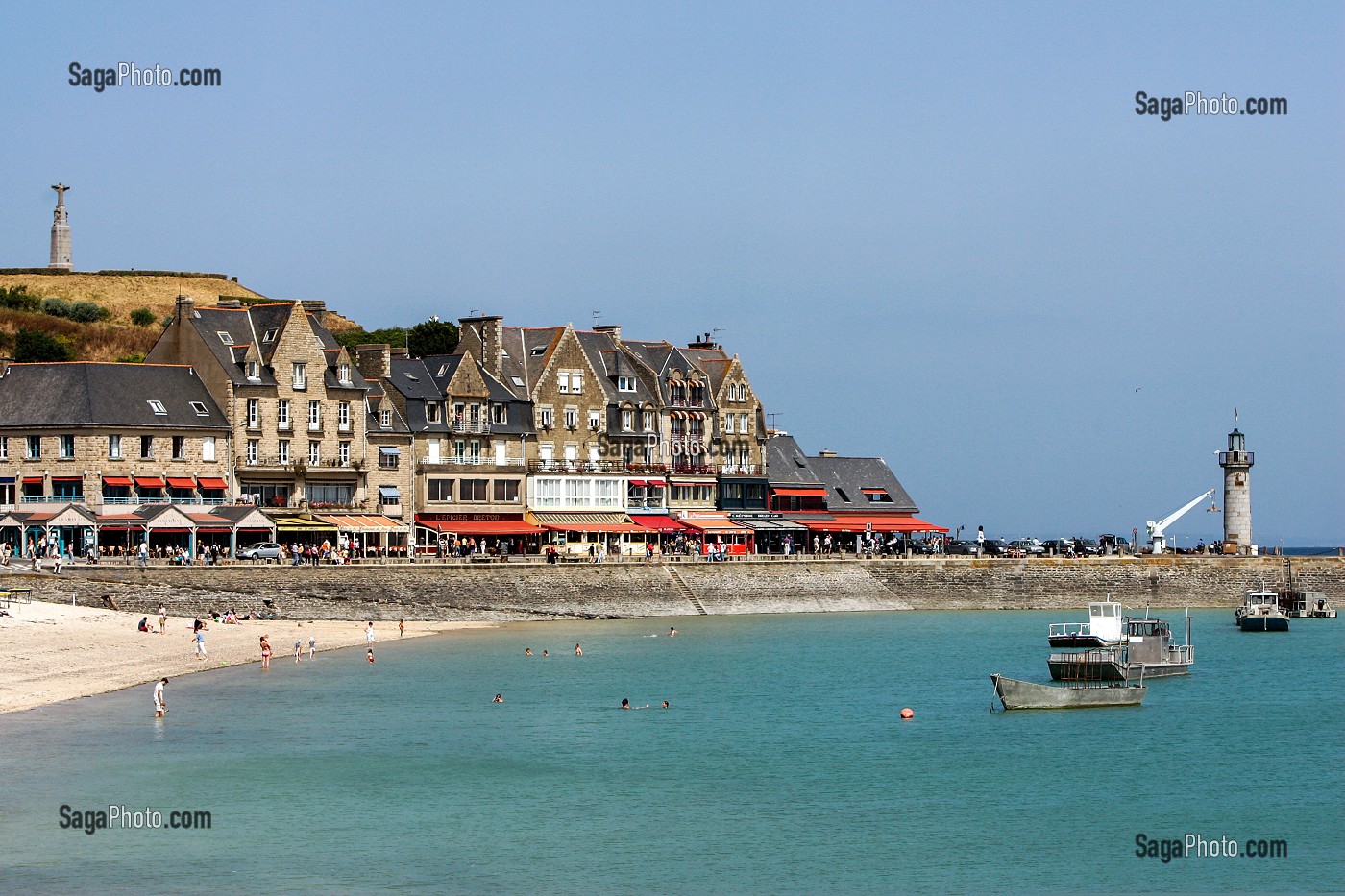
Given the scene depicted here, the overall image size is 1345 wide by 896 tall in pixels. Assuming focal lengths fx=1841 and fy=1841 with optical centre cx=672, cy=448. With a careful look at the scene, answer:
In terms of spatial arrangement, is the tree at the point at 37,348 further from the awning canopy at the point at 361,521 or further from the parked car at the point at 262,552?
the parked car at the point at 262,552

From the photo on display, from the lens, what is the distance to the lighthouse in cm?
11681

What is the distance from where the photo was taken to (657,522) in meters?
113

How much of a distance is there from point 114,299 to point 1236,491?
92854 millimetres

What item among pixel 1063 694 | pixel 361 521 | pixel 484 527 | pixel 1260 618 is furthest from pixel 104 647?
pixel 1260 618

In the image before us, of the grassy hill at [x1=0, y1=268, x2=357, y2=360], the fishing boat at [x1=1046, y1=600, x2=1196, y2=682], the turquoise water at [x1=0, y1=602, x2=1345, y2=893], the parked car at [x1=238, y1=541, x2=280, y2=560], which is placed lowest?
the turquoise water at [x1=0, y1=602, x2=1345, y2=893]

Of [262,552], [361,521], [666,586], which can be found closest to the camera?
[262,552]

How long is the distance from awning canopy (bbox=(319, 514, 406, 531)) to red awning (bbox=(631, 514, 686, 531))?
1657cm

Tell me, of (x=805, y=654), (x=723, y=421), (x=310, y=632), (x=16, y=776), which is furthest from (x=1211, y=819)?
(x=723, y=421)

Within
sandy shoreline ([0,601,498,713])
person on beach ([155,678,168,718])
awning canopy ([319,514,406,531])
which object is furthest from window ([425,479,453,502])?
person on beach ([155,678,168,718])

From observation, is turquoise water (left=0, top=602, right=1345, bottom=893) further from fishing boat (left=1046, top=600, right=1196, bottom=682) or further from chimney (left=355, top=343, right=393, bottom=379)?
chimney (left=355, top=343, right=393, bottom=379)

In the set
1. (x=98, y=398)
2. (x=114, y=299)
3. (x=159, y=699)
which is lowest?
(x=159, y=699)

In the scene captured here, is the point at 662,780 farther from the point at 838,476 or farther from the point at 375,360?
the point at 838,476

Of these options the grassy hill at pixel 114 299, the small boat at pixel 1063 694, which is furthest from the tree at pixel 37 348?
the small boat at pixel 1063 694

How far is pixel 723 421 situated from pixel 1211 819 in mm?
75097
